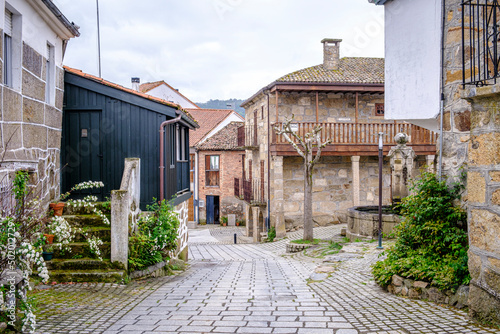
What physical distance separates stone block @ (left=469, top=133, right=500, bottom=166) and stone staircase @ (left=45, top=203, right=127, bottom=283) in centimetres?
527

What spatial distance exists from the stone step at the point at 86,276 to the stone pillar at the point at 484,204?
4984 millimetres

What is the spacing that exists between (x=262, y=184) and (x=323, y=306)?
15456 millimetres

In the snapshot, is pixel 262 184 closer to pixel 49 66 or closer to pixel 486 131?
pixel 49 66

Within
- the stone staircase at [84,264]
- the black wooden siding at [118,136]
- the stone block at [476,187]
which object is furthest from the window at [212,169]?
the stone block at [476,187]

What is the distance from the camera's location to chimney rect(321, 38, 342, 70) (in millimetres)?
20906

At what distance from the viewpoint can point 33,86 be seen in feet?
25.1

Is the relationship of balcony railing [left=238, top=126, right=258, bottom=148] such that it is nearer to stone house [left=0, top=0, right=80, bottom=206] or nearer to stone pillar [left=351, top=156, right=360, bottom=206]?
stone pillar [left=351, top=156, right=360, bottom=206]

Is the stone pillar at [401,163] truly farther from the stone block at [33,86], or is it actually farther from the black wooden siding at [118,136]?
the stone block at [33,86]

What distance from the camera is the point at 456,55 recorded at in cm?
654

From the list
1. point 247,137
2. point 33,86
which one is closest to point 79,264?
point 33,86

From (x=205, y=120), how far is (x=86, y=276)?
30637 millimetres

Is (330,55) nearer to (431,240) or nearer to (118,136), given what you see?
(118,136)

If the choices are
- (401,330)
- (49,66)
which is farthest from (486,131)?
(49,66)

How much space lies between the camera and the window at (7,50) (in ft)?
22.4
